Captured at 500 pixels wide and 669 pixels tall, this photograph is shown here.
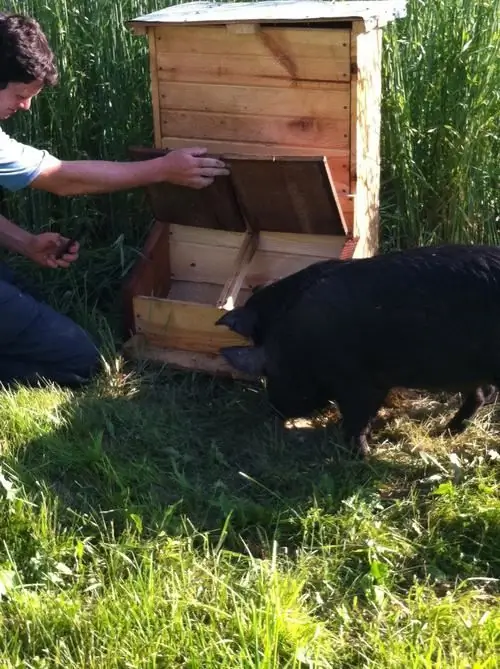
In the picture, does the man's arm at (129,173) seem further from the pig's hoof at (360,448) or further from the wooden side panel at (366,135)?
the pig's hoof at (360,448)

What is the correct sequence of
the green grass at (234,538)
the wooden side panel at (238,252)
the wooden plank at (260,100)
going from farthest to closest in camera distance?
the wooden side panel at (238,252), the wooden plank at (260,100), the green grass at (234,538)

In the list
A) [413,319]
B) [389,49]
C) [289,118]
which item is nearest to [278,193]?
[289,118]

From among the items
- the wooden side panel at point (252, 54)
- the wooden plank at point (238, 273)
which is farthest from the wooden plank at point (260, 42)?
the wooden plank at point (238, 273)

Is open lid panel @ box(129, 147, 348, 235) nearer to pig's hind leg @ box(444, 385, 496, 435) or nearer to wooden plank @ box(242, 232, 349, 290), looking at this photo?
wooden plank @ box(242, 232, 349, 290)

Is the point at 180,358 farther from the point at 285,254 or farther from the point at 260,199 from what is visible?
the point at 260,199

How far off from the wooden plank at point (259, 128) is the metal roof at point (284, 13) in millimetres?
434

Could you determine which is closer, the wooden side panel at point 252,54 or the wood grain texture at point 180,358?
the wooden side panel at point 252,54

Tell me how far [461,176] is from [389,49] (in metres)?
0.79

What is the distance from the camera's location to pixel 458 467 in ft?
11.6

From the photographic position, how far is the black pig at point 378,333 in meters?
3.63

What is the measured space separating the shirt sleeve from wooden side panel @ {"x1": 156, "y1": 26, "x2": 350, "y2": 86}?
0.77m

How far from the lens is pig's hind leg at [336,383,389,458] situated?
3.81 metres

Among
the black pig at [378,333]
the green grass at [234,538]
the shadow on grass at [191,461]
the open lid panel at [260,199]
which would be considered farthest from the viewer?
the open lid panel at [260,199]

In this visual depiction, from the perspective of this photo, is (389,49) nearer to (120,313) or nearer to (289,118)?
(289,118)
